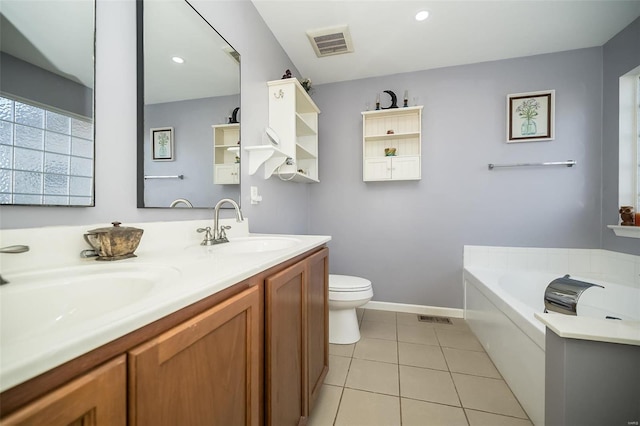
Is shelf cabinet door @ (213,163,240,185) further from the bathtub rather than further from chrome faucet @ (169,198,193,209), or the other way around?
the bathtub

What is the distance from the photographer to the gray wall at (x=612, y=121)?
1898mm

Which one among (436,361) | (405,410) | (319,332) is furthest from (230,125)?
(436,361)

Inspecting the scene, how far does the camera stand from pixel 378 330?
2184 millimetres

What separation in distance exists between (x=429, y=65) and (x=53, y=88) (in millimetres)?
2758

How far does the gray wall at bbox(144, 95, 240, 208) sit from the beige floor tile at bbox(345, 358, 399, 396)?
4.48 ft

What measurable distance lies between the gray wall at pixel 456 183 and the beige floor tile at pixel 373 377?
1.00 meters

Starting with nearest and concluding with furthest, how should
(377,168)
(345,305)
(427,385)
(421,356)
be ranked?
(427,385) < (421,356) < (345,305) < (377,168)

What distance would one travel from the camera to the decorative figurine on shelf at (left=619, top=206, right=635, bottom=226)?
1.86 meters

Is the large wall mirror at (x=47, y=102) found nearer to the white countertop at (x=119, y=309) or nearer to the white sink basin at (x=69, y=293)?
the white countertop at (x=119, y=309)

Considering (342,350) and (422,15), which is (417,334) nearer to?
(342,350)

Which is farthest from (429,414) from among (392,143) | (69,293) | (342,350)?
(392,143)

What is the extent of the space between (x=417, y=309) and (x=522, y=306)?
1181mm

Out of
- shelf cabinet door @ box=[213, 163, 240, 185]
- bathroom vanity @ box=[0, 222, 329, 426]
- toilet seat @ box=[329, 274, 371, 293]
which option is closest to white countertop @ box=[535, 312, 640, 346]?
bathroom vanity @ box=[0, 222, 329, 426]

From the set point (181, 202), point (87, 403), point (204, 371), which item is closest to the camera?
point (87, 403)
